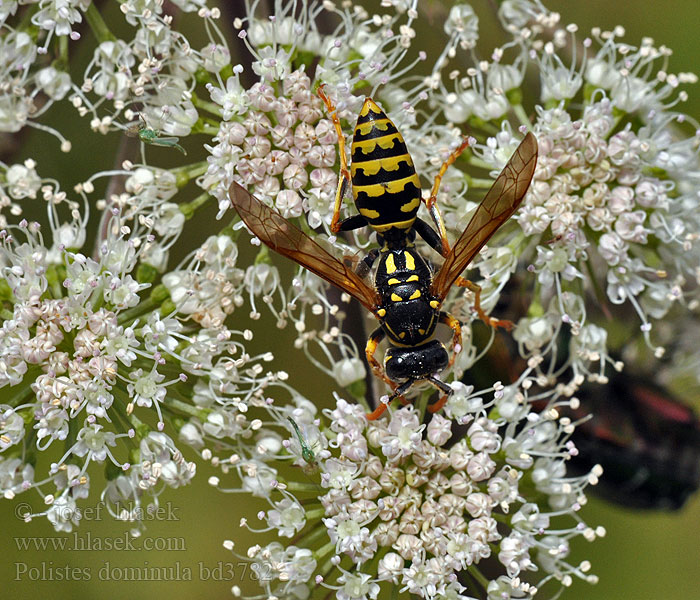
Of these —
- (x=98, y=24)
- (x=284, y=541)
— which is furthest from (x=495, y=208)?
(x=284, y=541)

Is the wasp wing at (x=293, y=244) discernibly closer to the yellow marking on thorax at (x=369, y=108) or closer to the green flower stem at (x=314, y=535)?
the yellow marking on thorax at (x=369, y=108)

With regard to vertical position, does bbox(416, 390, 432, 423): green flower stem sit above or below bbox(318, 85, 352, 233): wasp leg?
below

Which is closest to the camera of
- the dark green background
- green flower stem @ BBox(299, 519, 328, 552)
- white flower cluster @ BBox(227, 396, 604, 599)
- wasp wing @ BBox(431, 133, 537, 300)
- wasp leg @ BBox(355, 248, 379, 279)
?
wasp wing @ BBox(431, 133, 537, 300)

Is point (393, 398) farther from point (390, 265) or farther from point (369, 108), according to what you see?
point (369, 108)

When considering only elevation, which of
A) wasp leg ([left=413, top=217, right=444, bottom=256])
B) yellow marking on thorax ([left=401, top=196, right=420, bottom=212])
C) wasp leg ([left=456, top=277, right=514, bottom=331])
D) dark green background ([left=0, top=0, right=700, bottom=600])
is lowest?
dark green background ([left=0, top=0, right=700, bottom=600])

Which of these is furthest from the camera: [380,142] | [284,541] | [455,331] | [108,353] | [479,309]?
[284,541]

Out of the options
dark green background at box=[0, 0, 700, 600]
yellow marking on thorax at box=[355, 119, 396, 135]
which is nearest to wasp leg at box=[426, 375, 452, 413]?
yellow marking on thorax at box=[355, 119, 396, 135]

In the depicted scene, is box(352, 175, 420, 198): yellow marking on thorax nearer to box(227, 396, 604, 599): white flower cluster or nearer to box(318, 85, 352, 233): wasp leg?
box(318, 85, 352, 233): wasp leg

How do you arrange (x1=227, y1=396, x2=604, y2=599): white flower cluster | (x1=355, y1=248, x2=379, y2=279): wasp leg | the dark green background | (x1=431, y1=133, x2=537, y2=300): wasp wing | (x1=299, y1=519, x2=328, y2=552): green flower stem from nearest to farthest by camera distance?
(x1=431, y1=133, x2=537, y2=300): wasp wing, (x1=227, y1=396, x2=604, y2=599): white flower cluster, (x1=299, y1=519, x2=328, y2=552): green flower stem, (x1=355, y1=248, x2=379, y2=279): wasp leg, the dark green background
